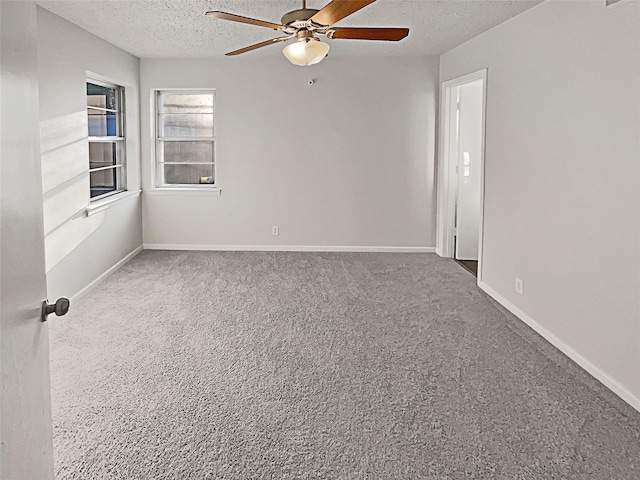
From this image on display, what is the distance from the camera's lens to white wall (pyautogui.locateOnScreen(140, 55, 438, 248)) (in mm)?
7172

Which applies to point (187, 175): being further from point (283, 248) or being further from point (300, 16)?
point (300, 16)

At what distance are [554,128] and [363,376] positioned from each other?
2.07 meters

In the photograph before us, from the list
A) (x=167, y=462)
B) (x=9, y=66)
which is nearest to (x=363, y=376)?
(x=167, y=462)

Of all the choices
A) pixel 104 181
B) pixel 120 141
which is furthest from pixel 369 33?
pixel 120 141

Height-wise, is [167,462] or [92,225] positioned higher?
[92,225]

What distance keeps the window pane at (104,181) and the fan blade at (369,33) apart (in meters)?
3.24

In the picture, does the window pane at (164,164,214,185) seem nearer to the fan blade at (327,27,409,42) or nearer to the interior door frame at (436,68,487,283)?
the interior door frame at (436,68,487,283)

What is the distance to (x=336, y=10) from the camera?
10.1 feet

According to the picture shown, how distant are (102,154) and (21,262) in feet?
17.6

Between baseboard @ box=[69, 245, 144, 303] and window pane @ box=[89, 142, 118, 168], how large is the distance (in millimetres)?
1014

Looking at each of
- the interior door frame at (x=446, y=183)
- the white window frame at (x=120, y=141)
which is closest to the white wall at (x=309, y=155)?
the interior door frame at (x=446, y=183)

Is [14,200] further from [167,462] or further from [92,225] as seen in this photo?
[92,225]

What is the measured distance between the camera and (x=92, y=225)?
5680 millimetres

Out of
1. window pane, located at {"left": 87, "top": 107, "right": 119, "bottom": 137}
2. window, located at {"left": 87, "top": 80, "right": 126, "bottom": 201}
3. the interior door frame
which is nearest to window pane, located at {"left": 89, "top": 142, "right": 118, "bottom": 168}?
window, located at {"left": 87, "top": 80, "right": 126, "bottom": 201}
